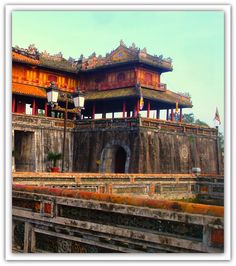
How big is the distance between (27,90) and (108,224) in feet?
70.0

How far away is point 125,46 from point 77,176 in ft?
58.2

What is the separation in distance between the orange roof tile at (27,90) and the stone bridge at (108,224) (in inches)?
711

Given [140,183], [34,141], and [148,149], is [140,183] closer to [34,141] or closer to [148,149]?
[148,149]

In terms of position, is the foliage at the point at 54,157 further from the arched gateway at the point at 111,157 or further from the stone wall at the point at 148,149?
the arched gateway at the point at 111,157

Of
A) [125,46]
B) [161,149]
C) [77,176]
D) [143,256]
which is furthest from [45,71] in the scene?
[143,256]

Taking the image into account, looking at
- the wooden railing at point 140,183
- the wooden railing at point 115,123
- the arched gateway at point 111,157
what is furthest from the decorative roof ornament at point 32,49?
the wooden railing at point 140,183

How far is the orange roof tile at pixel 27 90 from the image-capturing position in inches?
960

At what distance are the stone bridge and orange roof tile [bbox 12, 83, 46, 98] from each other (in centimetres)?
1807

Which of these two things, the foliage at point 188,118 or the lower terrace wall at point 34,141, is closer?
the lower terrace wall at point 34,141

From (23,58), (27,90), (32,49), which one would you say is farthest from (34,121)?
(32,49)

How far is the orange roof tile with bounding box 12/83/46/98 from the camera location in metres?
24.4

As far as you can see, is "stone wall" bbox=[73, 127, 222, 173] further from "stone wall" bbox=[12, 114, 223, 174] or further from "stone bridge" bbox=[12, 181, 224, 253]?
"stone bridge" bbox=[12, 181, 224, 253]

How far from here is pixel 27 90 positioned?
25.3 metres
